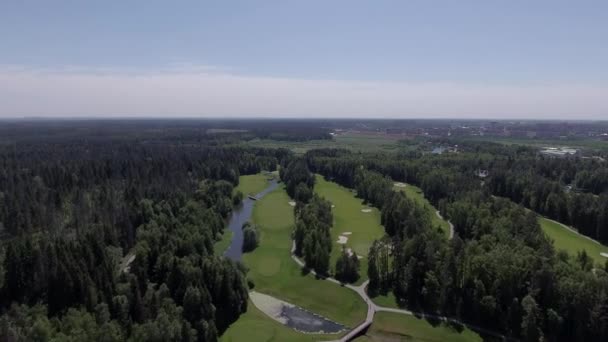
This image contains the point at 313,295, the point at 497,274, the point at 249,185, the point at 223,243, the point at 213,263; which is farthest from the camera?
the point at 249,185

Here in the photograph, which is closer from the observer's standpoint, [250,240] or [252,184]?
[250,240]

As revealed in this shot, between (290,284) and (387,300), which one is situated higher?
(387,300)

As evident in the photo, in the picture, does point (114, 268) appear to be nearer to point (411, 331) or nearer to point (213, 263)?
point (213, 263)

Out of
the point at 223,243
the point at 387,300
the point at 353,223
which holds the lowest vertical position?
the point at 387,300

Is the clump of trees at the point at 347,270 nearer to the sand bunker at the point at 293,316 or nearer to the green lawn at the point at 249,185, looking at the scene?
the sand bunker at the point at 293,316

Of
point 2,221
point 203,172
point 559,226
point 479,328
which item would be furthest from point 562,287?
point 203,172

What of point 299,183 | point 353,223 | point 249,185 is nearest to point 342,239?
point 353,223

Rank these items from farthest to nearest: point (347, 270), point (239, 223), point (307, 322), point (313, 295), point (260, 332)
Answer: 1. point (239, 223)
2. point (347, 270)
3. point (313, 295)
4. point (307, 322)
5. point (260, 332)

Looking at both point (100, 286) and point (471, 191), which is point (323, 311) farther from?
point (471, 191)
